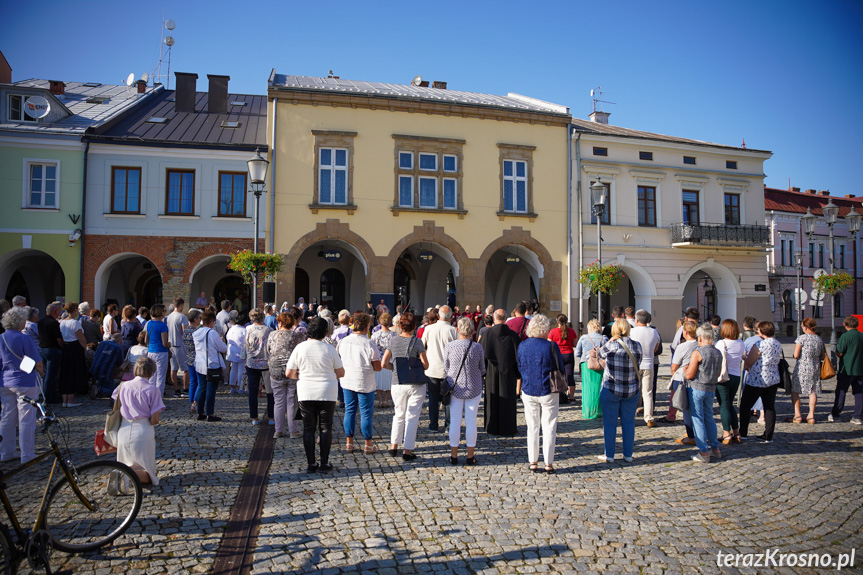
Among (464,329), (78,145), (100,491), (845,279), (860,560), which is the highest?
(78,145)

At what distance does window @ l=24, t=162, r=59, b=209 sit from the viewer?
1992 centimetres

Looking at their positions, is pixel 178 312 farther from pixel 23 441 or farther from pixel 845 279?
pixel 845 279

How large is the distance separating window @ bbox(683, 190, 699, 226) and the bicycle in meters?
26.3

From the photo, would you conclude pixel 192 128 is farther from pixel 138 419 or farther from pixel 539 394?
pixel 539 394

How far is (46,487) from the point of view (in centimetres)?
457

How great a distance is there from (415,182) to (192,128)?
905cm

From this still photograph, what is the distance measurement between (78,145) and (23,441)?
1683 cm

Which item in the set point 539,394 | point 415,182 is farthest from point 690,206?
point 539,394

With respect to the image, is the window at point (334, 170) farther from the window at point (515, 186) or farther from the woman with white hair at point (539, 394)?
the woman with white hair at point (539, 394)

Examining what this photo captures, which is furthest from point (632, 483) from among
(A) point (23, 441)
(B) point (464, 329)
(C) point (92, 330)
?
(C) point (92, 330)

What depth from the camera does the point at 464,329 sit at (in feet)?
23.9

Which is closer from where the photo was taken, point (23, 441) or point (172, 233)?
point (23, 441)

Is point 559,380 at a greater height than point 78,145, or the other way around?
point 78,145

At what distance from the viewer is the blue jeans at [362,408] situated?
294 inches
